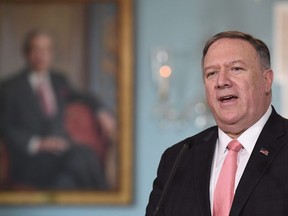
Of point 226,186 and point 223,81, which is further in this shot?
point 223,81

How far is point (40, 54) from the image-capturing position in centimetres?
488

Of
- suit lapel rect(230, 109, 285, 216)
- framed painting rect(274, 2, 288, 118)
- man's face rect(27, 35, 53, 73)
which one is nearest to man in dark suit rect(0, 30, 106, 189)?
man's face rect(27, 35, 53, 73)

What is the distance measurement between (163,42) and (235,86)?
9.20 ft

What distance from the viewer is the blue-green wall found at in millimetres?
4781

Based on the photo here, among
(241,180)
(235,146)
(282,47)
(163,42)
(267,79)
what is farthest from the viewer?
(163,42)

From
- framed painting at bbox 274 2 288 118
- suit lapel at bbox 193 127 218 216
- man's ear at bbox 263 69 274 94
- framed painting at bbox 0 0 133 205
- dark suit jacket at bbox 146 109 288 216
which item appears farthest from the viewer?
framed painting at bbox 0 0 133 205

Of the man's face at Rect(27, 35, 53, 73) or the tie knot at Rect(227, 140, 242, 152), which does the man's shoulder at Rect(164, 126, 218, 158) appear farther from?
the man's face at Rect(27, 35, 53, 73)

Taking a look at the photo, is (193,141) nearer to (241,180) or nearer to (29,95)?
(241,180)

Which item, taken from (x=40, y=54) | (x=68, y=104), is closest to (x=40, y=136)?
(x=68, y=104)

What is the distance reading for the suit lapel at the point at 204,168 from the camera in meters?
1.96

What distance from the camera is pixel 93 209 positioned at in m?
4.84

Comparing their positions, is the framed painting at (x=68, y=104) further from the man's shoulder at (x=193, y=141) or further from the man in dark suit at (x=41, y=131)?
the man's shoulder at (x=193, y=141)

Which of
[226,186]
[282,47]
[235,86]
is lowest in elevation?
[226,186]

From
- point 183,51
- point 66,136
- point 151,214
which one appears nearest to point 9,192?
point 66,136
